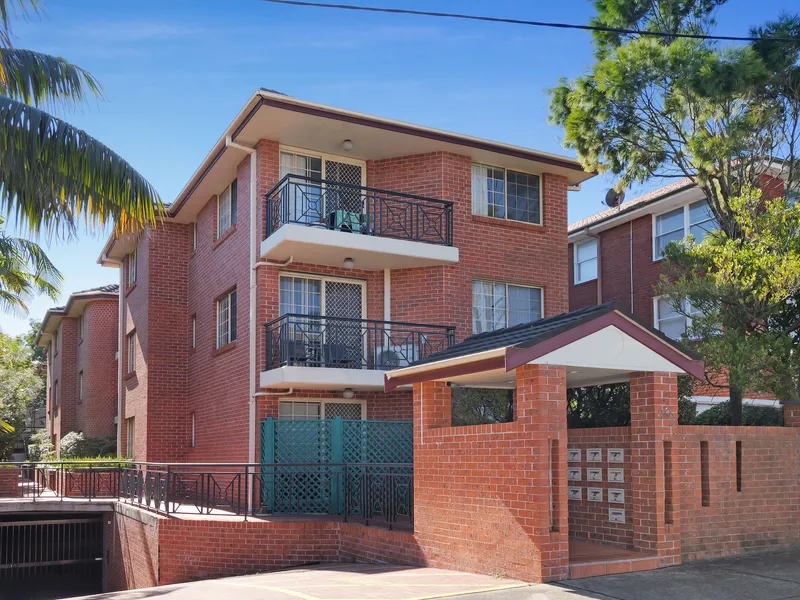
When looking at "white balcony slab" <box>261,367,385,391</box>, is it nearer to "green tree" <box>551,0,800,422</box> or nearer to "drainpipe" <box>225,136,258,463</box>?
"drainpipe" <box>225,136,258,463</box>

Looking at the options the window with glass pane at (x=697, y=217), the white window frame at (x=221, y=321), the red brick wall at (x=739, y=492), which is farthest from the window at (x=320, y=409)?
the window with glass pane at (x=697, y=217)

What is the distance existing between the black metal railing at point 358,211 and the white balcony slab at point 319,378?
3.00m

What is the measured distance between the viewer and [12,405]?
36.5 meters

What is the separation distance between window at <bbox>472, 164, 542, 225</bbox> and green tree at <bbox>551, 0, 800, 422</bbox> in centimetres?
436

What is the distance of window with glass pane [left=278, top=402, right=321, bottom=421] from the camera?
18.1 m

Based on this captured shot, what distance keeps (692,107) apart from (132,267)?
62.3 feet

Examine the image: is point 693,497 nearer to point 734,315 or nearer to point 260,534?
point 734,315

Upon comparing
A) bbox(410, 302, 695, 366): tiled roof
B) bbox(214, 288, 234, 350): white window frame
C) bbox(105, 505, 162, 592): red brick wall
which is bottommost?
bbox(105, 505, 162, 592): red brick wall

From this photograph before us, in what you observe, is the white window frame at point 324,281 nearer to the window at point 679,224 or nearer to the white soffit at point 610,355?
the window at point 679,224

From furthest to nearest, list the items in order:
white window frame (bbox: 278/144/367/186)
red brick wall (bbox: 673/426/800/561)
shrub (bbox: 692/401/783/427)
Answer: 1. white window frame (bbox: 278/144/367/186)
2. shrub (bbox: 692/401/783/427)
3. red brick wall (bbox: 673/426/800/561)

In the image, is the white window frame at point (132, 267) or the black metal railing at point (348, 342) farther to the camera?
the white window frame at point (132, 267)

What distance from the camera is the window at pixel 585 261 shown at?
2744 centimetres

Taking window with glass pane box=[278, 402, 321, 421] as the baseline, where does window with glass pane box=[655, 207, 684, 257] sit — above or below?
above

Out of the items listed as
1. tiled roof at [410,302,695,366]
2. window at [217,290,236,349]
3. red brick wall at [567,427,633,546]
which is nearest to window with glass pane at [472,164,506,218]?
window at [217,290,236,349]
